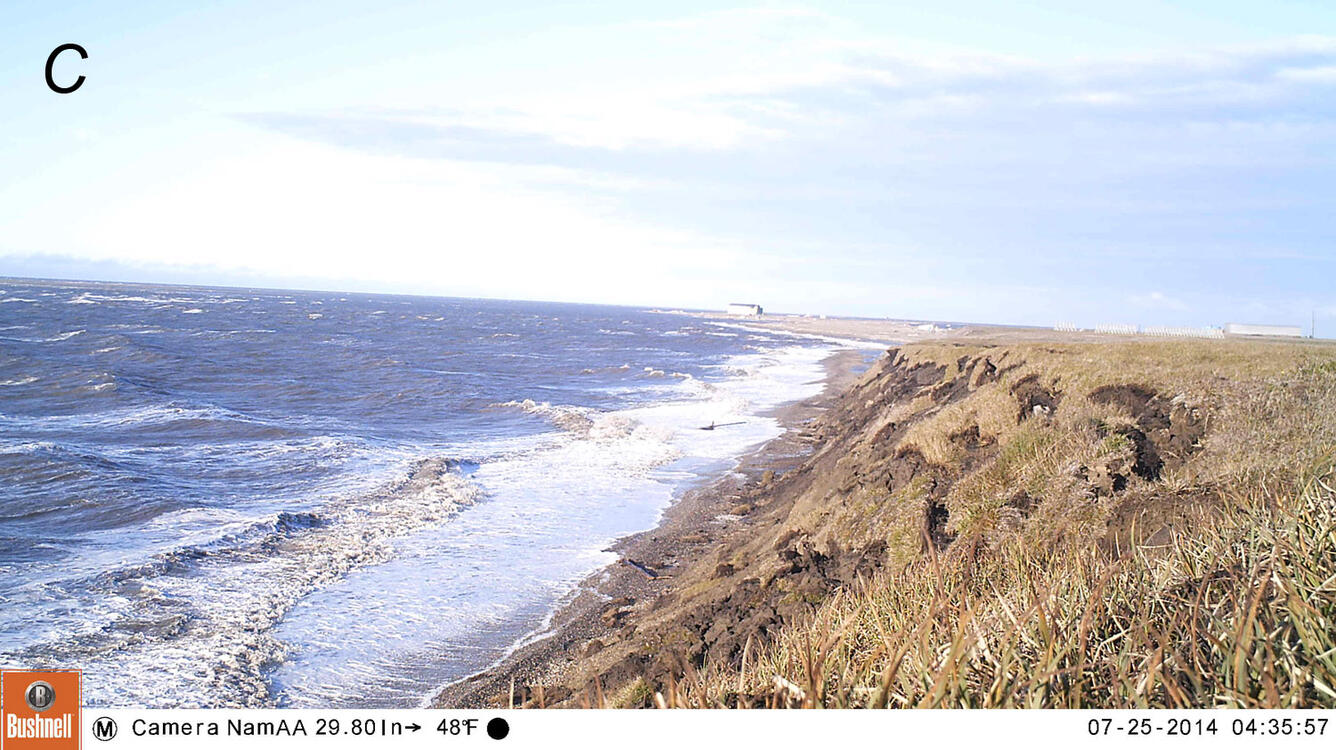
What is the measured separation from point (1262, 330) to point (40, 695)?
40.7 meters

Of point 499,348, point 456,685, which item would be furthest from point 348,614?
point 499,348

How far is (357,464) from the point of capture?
21.0 meters

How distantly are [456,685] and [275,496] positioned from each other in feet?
34.0

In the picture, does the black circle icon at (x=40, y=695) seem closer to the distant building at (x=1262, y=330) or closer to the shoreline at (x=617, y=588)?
the shoreline at (x=617, y=588)

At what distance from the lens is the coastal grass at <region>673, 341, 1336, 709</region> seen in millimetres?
2596

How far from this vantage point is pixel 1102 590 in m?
3.21

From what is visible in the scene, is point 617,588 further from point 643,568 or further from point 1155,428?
point 1155,428
